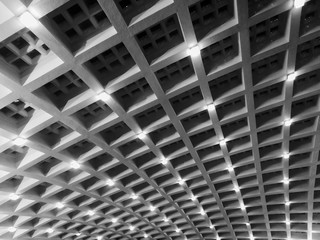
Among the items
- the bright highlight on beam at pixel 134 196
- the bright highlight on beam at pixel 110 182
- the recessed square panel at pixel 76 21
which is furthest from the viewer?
the bright highlight on beam at pixel 134 196

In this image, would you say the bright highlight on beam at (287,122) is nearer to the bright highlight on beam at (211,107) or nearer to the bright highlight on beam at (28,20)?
the bright highlight on beam at (211,107)

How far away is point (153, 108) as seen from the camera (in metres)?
15.1

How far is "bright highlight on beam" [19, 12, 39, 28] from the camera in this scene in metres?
8.12

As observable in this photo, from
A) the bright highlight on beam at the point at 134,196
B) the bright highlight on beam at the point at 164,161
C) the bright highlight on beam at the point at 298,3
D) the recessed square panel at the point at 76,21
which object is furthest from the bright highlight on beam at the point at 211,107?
the bright highlight on beam at the point at 134,196

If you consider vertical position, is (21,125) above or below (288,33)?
below

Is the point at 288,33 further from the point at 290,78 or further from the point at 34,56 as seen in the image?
the point at 34,56

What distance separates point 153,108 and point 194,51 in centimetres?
501

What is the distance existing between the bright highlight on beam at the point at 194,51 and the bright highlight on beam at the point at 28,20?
5229mm

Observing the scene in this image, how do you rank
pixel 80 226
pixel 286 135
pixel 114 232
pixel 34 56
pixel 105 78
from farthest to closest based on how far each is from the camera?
pixel 114 232, pixel 80 226, pixel 286 135, pixel 105 78, pixel 34 56

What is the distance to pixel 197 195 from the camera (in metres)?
26.2

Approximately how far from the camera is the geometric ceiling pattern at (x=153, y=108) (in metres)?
9.59

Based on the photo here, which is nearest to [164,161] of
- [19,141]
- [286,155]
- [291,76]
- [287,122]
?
[287,122]

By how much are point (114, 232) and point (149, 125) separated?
76.1 feet

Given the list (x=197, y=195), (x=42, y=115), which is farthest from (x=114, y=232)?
(x=42, y=115)
